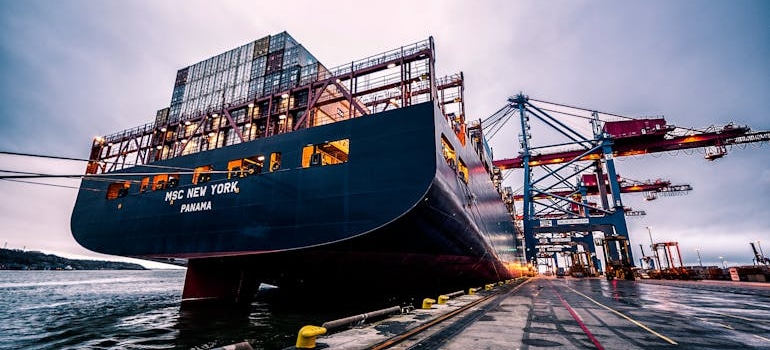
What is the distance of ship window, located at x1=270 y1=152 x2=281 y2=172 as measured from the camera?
15031 millimetres

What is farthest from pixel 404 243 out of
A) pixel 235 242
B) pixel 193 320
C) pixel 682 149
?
pixel 682 149

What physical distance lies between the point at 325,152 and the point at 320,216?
201 inches

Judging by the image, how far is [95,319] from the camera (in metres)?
13.3

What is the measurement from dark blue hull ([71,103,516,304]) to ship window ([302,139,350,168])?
0.34 meters

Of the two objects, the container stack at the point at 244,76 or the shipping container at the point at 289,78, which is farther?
the container stack at the point at 244,76

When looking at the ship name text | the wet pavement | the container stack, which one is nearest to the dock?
the wet pavement

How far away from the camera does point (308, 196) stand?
43.9 ft

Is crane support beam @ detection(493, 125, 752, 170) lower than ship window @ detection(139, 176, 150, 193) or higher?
higher

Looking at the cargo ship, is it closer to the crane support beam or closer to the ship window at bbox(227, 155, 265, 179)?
the ship window at bbox(227, 155, 265, 179)

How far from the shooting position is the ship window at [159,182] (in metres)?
17.5

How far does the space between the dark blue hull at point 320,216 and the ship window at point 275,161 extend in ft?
0.98

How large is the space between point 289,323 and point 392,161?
23.8 ft

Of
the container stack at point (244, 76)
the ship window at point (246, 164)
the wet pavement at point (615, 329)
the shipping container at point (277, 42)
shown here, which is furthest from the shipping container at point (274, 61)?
the wet pavement at point (615, 329)

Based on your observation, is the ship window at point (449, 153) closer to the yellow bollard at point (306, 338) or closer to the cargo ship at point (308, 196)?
the cargo ship at point (308, 196)
